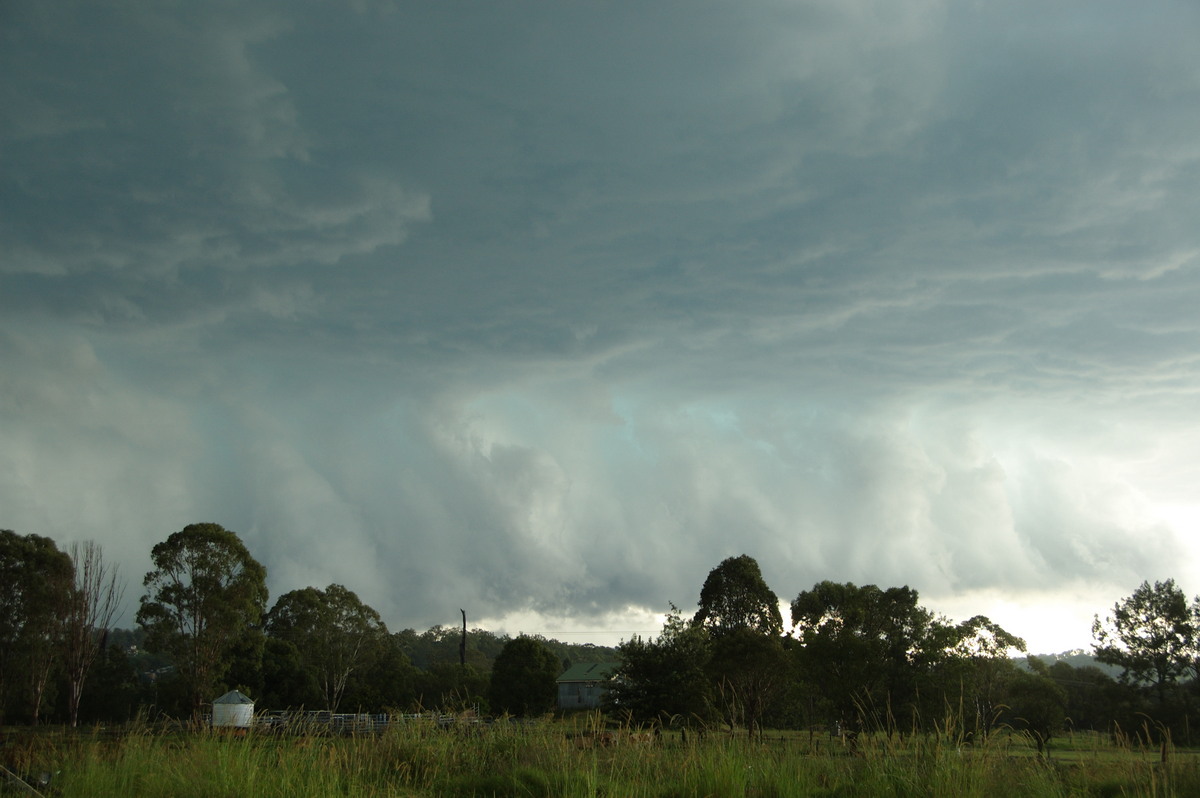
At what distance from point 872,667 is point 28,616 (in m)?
43.4

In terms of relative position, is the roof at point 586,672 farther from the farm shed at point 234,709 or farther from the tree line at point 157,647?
the farm shed at point 234,709

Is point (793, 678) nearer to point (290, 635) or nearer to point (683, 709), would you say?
point (683, 709)

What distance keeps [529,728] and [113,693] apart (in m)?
48.2

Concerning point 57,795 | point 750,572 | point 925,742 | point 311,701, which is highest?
point 750,572

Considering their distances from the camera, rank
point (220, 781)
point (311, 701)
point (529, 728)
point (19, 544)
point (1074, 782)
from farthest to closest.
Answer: point (311, 701), point (19, 544), point (529, 728), point (1074, 782), point (220, 781)

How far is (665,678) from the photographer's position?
36531mm

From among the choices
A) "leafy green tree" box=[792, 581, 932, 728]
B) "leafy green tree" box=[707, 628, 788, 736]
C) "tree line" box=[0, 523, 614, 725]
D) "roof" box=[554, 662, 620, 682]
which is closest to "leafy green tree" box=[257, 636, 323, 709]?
"tree line" box=[0, 523, 614, 725]

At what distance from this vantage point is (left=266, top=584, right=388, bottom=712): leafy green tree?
190ft

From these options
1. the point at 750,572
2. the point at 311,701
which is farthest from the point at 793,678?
the point at 311,701

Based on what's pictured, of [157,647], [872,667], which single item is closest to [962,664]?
[872,667]

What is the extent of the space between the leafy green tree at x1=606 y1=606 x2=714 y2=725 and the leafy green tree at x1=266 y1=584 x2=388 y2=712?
27584 millimetres

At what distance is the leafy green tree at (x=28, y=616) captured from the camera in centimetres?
4212

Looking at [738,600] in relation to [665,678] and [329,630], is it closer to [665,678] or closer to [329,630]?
[665,678]

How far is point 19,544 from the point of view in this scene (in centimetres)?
4253
